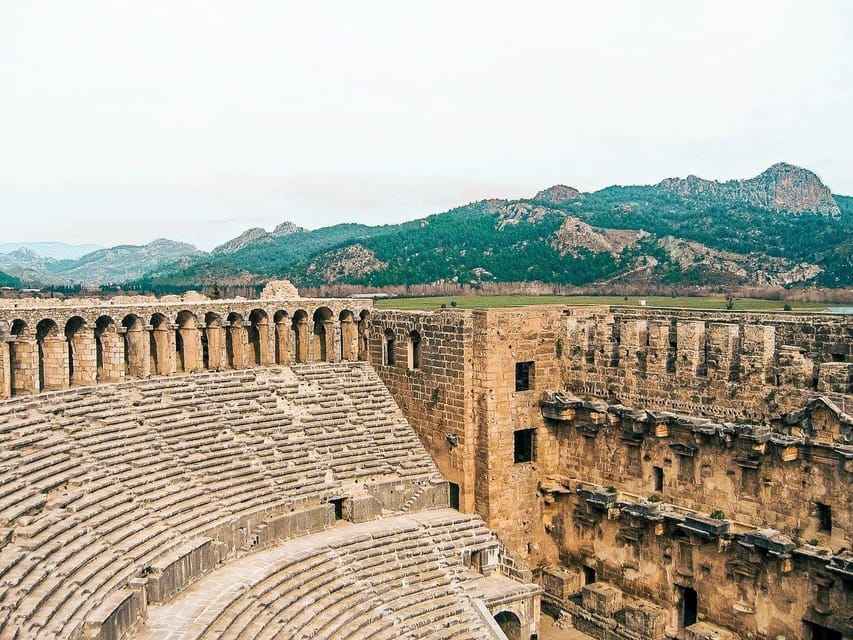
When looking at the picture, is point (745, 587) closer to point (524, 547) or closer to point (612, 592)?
point (612, 592)

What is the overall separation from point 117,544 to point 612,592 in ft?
44.4

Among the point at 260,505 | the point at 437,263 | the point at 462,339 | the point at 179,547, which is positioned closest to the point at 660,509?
the point at 462,339

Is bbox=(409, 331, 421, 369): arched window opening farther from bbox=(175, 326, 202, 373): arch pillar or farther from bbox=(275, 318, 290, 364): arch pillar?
bbox=(175, 326, 202, 373): arch pillar

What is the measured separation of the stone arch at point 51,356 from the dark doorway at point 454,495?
12055mm

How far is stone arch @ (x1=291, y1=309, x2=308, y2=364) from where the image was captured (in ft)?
91.2

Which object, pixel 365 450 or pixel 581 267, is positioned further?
pixel 581 267

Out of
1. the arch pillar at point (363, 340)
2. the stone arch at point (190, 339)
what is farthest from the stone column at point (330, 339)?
the stone arch at point (190, 339)

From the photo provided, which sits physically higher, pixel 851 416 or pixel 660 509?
pixel 851 416

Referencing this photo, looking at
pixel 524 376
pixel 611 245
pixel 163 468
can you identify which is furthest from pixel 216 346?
pixel 611 245

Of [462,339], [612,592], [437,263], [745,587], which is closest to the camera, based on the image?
[745,587]

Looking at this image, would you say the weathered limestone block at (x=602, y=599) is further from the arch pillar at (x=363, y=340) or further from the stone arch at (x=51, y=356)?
the stone arch at (x=51, y=356)

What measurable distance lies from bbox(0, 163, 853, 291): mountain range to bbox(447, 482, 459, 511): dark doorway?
26.7 m

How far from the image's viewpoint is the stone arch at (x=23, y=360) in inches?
827

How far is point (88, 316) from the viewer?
2241 centimetres
